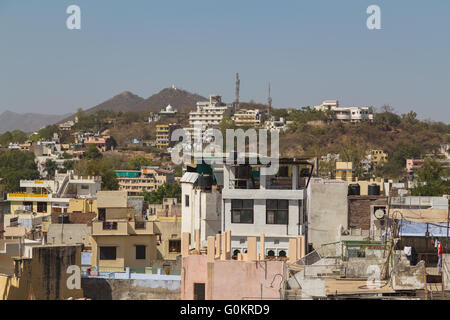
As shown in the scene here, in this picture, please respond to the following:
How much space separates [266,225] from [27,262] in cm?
612

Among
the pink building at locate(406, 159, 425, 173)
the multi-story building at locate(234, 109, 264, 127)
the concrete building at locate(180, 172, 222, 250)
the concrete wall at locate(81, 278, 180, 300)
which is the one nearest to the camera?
the concrete wall at locate(81, 278, 180, 300)

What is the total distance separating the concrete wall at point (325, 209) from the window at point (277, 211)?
121 centimetres

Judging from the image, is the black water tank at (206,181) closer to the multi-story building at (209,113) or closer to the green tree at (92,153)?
the green tree at (92,153)

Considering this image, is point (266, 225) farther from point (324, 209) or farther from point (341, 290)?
point (341, 290)

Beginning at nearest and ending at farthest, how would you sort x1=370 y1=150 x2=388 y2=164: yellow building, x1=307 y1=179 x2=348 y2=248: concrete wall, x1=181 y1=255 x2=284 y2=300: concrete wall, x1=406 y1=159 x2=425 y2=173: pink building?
x1=181 y1=255 x2=284 y2=300: concrete wall < x1=307 y1=179 x2=348 y2=248: concrete wall < x1=406 y1=159 x2=425 y2=173: pink building < x1=370 y1=150 x2=388 y2=164: yellow building

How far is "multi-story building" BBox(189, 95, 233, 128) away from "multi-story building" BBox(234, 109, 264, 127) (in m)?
9.53

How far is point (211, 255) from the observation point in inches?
743

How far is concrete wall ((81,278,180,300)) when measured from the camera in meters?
23.9

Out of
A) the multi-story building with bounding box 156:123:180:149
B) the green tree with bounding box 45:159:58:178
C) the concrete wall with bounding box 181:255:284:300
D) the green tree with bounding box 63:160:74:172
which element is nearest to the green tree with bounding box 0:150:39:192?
the green tree with bounding box 45:159:58:178

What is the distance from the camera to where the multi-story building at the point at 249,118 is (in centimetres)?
15888

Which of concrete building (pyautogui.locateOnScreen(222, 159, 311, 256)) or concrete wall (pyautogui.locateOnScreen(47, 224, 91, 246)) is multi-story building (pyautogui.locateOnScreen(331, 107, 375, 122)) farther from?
concrete building (pyautogui.locateOnScreen(222, 159, 311, 256))

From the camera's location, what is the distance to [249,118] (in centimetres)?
16238

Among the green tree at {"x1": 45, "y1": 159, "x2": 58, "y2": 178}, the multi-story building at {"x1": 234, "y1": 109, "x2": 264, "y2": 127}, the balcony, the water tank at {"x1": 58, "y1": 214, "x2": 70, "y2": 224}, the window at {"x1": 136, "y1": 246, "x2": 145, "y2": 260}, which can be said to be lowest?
the green tree at {"x1": 45, "y1": 159, "x2": 58, "y2": 178}
